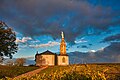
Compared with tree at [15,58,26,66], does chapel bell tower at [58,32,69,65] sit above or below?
above

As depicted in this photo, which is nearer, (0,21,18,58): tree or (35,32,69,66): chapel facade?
(0,21,18,58): tree

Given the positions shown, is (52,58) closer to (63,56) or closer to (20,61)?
(63,56)

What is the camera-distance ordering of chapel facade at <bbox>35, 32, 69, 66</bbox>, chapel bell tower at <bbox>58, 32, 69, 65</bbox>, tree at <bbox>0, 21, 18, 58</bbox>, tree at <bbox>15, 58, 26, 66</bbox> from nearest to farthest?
tree at <bbox>0, 21, 18, 58</bbox>
tree at <bbox>15, 58, 26, 66</bbox>
chapel facade at <bbox>35, 32, 69, 66</bbox>
chapel bell tower at <bbox>58, 32, 69, 65</bbox>

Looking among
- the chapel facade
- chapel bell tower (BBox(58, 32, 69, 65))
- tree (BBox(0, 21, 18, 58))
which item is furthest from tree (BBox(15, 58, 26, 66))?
tree (BBox(0, 21, 18, 58))

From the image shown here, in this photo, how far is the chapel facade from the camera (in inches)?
6120

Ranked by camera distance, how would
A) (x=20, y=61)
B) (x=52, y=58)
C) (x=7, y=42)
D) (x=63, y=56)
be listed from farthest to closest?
(x=63, y=56) → (x=52, y=58) → (x=20, y=61) → (x=7, y=42)

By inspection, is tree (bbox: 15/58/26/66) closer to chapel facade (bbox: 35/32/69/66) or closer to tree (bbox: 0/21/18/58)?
chapel facade (bbox: 35/32/69/66)

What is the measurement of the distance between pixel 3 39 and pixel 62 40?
392ft

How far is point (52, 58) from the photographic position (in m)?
164

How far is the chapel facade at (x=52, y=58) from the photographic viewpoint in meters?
155

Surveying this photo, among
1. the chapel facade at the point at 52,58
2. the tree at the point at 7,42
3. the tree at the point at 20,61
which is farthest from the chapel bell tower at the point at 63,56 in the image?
the tree at the point at 7,42

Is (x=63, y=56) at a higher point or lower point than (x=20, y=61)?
higher

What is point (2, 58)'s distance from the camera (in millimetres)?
68688

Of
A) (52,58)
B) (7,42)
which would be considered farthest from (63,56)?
(7,42)
